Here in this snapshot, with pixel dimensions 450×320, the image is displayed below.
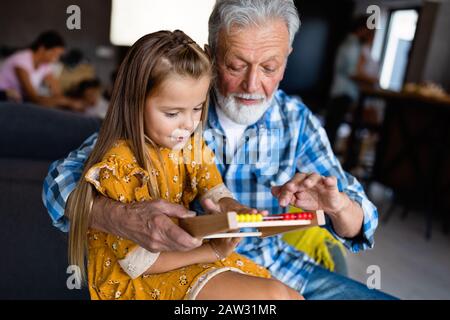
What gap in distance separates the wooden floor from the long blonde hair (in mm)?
2016

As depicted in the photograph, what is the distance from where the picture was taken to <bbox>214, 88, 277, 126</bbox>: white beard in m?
1.17

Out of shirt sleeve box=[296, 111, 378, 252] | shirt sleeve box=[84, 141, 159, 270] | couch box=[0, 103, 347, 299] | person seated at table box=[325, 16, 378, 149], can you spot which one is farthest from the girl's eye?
person seated at table box=[325, 16, 378, 149]

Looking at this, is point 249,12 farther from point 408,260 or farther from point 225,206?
point 408,260

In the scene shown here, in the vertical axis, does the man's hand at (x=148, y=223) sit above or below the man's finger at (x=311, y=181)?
below

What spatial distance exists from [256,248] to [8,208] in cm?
68

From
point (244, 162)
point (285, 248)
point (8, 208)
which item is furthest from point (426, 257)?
point (8, 208)

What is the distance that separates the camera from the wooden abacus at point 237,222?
2.24ft

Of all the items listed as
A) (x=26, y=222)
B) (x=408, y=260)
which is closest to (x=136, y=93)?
(x=26, y=222)

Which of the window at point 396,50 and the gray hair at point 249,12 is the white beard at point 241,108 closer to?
the gray hair at point 249,12

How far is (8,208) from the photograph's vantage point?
1.38 m

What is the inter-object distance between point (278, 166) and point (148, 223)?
22.8 inches

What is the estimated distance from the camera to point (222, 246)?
0.93 meters

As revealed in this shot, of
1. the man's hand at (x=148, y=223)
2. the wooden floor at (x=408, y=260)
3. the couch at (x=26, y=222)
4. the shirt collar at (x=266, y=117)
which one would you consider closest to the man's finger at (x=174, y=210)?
the man's hand at (x=148, y=223)

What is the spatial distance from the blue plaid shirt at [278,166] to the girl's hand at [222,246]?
1.16 ft
